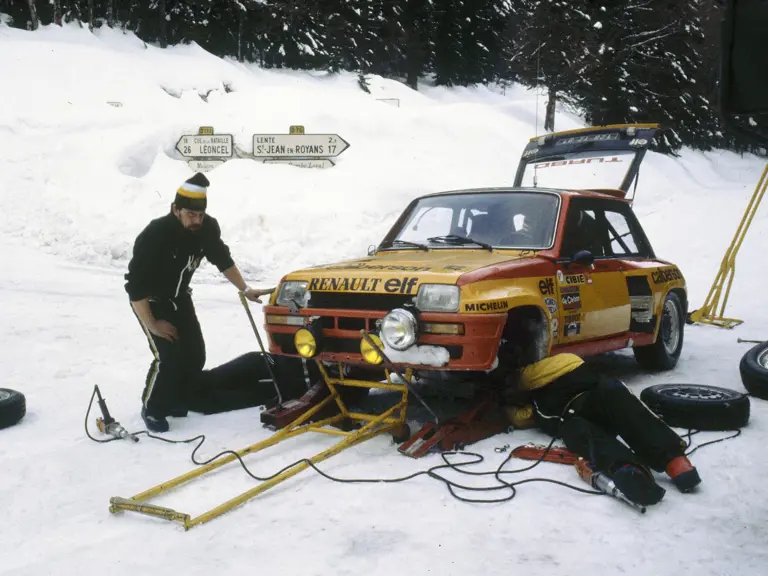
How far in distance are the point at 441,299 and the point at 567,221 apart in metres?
1.63

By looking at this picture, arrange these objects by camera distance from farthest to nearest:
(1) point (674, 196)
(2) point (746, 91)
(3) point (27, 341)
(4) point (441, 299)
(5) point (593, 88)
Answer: (5) point (593, 88) → (1) point (674, 196) → (3) point (27, 341) → (4) point (441, 299) → (2) point (746, 91)

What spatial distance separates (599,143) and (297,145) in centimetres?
787

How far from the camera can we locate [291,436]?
4.56 m

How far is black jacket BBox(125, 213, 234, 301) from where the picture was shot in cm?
494

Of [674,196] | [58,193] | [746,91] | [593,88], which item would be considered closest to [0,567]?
[746,91]

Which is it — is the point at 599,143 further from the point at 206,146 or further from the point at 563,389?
the point at 206,146

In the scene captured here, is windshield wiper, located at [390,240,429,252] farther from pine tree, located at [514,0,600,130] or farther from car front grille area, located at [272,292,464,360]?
pine tree, located at [514,0,600,130]

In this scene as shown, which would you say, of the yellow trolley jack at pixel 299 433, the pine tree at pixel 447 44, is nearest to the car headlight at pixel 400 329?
the yellow trolley jack at pixel 299 433

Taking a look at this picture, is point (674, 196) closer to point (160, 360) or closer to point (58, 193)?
point (58, 193)

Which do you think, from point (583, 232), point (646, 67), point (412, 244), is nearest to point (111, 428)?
point (412, 244)

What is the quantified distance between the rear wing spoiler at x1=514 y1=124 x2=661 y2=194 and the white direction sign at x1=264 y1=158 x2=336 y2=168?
6888 millimetres

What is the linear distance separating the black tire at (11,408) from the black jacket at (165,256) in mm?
1017

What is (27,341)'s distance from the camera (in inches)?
278

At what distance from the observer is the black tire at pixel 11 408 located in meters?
4.85
